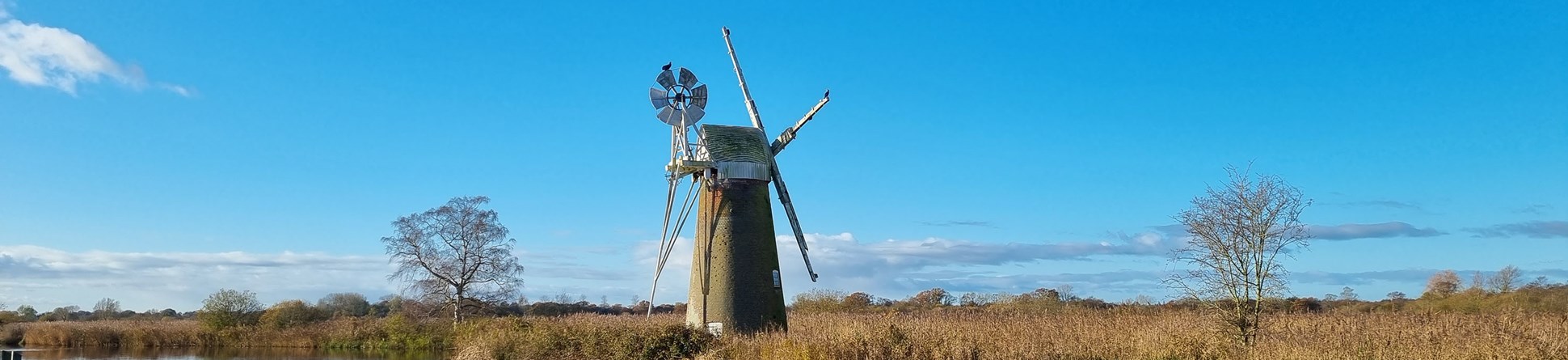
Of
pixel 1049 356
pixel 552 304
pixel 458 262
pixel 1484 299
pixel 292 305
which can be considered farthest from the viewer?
pixel 552 304

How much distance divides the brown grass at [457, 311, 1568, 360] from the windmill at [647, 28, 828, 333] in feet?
2.93

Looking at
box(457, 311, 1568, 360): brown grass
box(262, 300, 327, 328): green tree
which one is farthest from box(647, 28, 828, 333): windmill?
box(262, 300, 327, 328): green tree

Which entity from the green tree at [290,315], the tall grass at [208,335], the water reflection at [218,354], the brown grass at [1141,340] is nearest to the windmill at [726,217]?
the brown grass at [1141,340]

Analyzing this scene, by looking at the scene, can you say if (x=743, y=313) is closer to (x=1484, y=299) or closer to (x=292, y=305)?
(x=1484, y=299)

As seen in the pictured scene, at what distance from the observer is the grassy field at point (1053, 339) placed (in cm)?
1412

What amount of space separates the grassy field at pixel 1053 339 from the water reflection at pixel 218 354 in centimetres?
850

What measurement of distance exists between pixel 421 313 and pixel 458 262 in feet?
6.43

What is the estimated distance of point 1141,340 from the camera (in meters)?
15.9

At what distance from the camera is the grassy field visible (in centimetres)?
1412

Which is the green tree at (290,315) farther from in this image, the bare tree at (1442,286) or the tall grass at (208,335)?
the bare tree at (1442,286)

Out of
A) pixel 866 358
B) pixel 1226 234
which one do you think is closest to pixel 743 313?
pixel 866 358

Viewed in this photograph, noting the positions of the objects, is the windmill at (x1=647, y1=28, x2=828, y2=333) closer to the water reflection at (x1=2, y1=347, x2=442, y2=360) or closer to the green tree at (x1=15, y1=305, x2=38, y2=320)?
the water reflection at (x1=2, y1=347, x2=442, y2=360)

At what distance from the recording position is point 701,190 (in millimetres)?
22453

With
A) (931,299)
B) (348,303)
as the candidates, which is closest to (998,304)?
(931,299)
